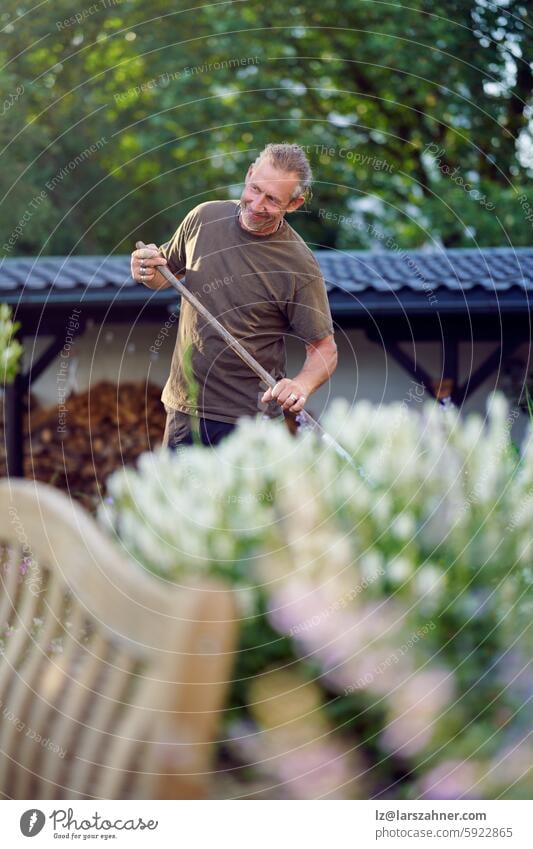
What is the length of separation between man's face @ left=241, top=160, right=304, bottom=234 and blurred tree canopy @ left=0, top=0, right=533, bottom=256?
8261mm

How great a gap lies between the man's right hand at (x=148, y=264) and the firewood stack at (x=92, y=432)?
399cm

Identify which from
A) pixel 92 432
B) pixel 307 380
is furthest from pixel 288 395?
pixel 92 432

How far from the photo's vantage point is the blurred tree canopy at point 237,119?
11.1 m

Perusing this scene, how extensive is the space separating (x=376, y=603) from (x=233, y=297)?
1.45 metres

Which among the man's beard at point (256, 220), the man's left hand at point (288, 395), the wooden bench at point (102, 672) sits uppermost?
the man's beard at point (256, 220)

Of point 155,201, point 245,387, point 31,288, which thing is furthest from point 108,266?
point 155,201

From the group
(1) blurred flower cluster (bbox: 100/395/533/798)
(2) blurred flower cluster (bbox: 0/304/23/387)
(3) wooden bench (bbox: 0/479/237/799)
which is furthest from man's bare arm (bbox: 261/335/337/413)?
(2) blurred flower cluster (bbox: 0/304/23/387)

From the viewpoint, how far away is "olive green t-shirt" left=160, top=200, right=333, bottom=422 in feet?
9.60

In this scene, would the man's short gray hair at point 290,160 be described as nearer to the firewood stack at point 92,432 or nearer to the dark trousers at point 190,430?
the dark trousers at point 190,430

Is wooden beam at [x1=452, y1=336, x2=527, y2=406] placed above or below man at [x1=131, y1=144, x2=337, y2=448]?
above

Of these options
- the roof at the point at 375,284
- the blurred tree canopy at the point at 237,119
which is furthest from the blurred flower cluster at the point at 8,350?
the blurred tree canopy at the point at 237,119

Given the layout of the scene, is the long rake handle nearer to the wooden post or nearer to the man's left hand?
the man's left hand

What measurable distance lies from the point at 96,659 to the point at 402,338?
535 centimetres

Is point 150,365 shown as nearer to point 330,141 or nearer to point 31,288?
point 31,288
